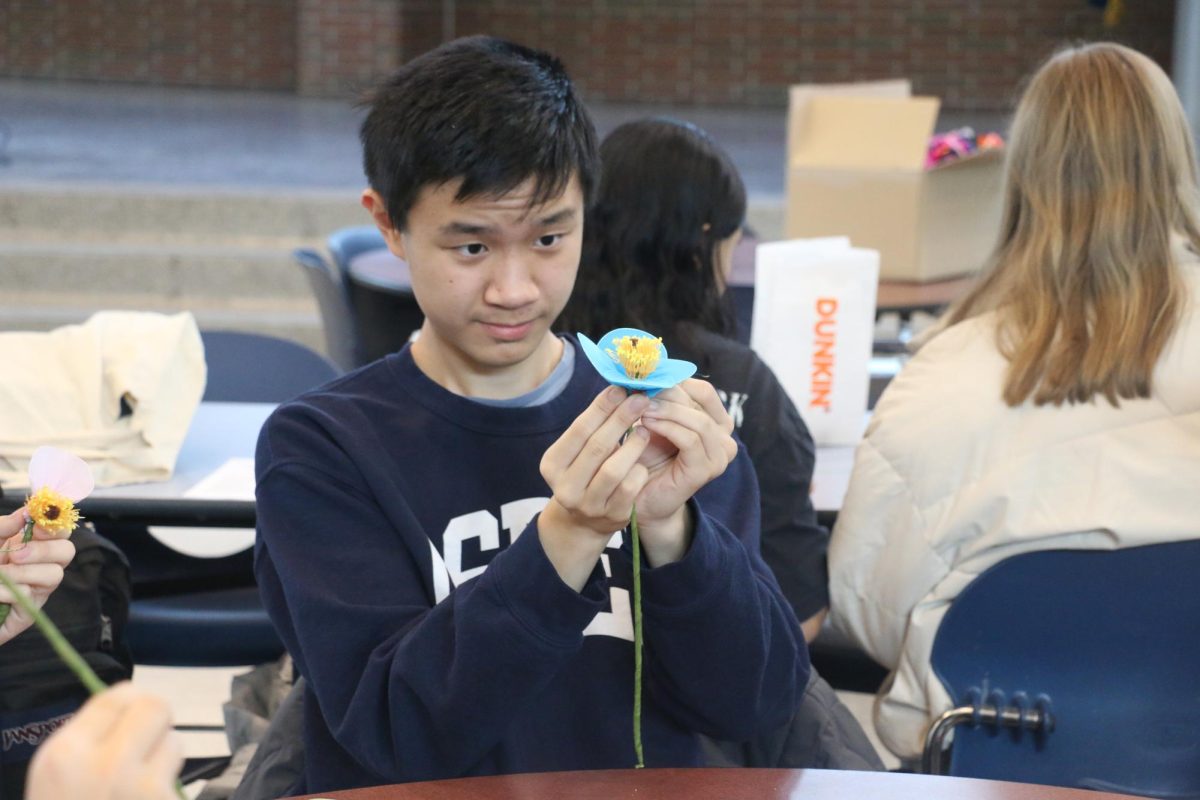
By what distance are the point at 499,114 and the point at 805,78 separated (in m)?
8.82

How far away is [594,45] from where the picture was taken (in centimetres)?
963

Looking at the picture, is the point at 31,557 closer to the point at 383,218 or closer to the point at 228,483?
the point at 383,218

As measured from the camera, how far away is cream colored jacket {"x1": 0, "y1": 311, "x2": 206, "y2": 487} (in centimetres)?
195

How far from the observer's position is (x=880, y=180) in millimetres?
3076

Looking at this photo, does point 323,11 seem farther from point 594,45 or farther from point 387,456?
point 387,456

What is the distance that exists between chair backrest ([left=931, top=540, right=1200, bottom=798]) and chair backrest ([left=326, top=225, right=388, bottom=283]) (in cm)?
236

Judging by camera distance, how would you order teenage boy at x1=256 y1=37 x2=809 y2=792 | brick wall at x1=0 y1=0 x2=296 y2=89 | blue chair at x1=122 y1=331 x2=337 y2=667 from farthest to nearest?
brick wall at x1=0 y1=0 x2=296 y2=89, blue chair at x1=122 y1=331 x2=337 y2=667, teenage boy at x1=256 y1=37 x2=809 y2=792

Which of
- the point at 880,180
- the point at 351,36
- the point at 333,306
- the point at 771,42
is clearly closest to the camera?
the point at 880,180

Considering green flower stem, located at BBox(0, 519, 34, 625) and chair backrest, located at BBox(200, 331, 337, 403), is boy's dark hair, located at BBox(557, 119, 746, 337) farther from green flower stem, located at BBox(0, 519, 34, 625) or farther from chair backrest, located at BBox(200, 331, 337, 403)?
green flower stem, located at BBox(0, 519, 34, 625)

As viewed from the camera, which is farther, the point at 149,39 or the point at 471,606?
the point at 149,39

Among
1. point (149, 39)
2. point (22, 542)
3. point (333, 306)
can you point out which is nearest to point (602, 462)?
point (22, 542)

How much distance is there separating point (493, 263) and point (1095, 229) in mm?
900

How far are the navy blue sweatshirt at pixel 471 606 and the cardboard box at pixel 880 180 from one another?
6.14 feet

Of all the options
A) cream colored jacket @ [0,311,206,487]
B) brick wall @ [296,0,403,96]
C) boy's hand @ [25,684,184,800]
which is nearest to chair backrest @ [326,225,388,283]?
cream colored jacket @ [0,311,206,487]
